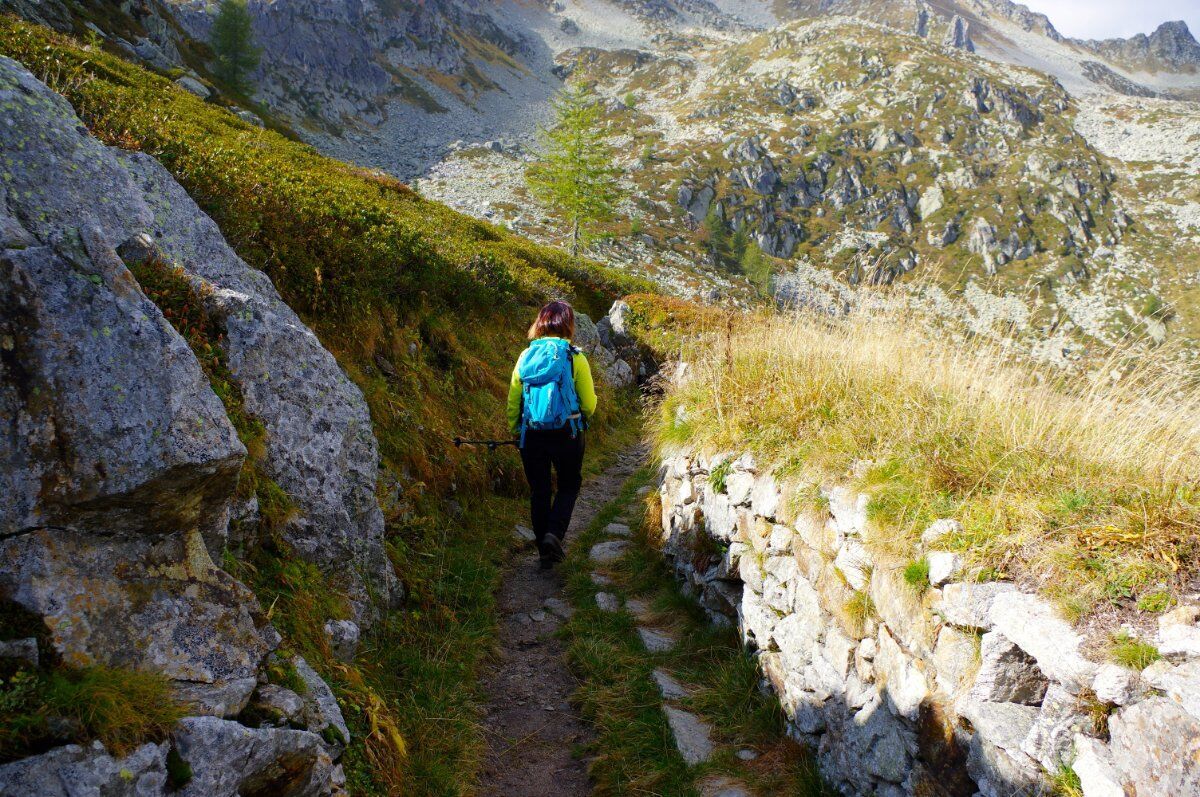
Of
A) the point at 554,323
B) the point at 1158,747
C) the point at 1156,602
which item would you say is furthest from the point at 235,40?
the point at 1158,747

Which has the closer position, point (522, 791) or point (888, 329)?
point (522, 791)

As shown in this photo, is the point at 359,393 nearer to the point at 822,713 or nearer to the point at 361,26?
the point at 822,713

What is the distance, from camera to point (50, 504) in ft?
7.93

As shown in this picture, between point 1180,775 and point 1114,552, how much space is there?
42.9 inches

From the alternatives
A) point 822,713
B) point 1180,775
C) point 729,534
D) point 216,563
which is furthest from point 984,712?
point 216,563

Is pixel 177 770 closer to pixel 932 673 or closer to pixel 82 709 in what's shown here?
pixel 82 709

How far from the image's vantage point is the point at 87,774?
6.74 ft

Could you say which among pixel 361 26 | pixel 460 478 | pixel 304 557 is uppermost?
pixel 361 26

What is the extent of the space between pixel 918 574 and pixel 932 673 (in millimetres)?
567

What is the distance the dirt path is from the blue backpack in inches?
75.1

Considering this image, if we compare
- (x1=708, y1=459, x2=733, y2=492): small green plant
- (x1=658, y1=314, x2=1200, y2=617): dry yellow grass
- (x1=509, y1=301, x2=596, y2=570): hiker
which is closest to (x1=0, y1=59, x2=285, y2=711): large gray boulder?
(x1=509, y1=301, x2=596, y2=570): hiker

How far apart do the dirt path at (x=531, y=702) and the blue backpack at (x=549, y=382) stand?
191 cm

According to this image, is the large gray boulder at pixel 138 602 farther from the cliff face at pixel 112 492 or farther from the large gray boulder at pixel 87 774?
the large gray boulder at pixel 87 774

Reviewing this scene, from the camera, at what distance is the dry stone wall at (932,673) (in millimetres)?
2561
